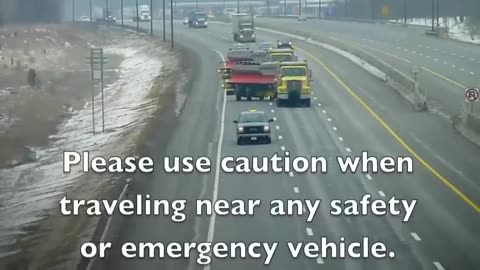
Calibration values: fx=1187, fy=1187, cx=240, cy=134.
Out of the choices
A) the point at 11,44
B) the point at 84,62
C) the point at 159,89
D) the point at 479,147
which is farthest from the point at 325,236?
the point at 84,62

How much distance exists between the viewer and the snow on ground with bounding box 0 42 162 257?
1966cm

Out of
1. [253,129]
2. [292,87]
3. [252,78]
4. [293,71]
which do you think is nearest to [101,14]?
[252,78]

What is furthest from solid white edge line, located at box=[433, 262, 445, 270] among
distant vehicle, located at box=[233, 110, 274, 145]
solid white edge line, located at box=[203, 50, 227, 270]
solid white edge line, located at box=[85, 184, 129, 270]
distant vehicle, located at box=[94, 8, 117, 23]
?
distant vehicle, located at box=[94, 8, 117, 23]

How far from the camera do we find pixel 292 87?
34625mm

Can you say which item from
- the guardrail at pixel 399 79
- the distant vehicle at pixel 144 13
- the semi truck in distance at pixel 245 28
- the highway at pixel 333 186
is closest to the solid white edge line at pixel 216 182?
the highway at pixel 333 186

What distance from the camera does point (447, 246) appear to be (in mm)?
14242

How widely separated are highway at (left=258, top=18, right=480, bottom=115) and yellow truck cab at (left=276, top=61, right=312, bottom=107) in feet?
12.0

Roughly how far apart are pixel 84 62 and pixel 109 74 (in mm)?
5512

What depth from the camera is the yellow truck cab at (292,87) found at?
1357 inches

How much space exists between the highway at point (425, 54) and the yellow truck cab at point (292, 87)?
12.0 ft

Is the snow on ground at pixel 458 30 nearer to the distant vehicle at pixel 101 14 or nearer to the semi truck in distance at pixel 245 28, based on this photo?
the semi truck in distance at pixel 245 28

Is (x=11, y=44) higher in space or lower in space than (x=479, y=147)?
higher

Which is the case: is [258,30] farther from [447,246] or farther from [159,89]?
[447,246]

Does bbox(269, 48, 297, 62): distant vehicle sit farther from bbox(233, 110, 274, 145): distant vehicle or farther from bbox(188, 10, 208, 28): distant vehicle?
bbox(188, 10, 208, 28): distant vehicle
